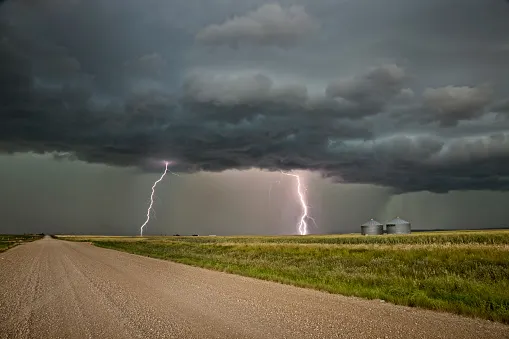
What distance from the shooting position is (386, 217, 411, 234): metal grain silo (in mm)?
100312

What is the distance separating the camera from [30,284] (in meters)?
17.5

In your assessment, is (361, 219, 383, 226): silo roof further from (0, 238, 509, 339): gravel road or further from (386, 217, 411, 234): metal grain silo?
(0, 238, 509, 339): gravel road

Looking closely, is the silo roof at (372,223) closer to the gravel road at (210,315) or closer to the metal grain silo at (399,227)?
the metal grain silo at (399,227)

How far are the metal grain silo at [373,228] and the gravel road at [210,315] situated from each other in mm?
93128

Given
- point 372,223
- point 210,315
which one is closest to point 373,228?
point 372,223

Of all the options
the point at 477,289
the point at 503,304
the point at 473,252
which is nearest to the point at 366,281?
the point at 477,289

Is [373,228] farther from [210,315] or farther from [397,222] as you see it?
[210,315]

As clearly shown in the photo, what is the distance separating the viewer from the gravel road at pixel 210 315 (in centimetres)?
888

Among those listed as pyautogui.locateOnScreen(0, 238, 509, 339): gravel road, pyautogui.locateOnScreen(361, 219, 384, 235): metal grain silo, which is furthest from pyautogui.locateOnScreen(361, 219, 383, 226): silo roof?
pyautogui.locateOnScreen(0, 238, 509, 339): gravel road

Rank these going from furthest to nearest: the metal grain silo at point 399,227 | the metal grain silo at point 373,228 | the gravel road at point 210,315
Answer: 1. the metal grain silo at point 373,228
2. the metal grain silo at point 399,227
3. the gravel road at point 210,315

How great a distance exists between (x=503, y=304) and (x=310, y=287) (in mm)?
7020

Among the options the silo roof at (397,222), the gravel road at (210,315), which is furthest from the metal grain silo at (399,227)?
the gravel road at (210,315)

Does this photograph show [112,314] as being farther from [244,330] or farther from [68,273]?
[68,273]

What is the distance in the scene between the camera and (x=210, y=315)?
34.9 feet
